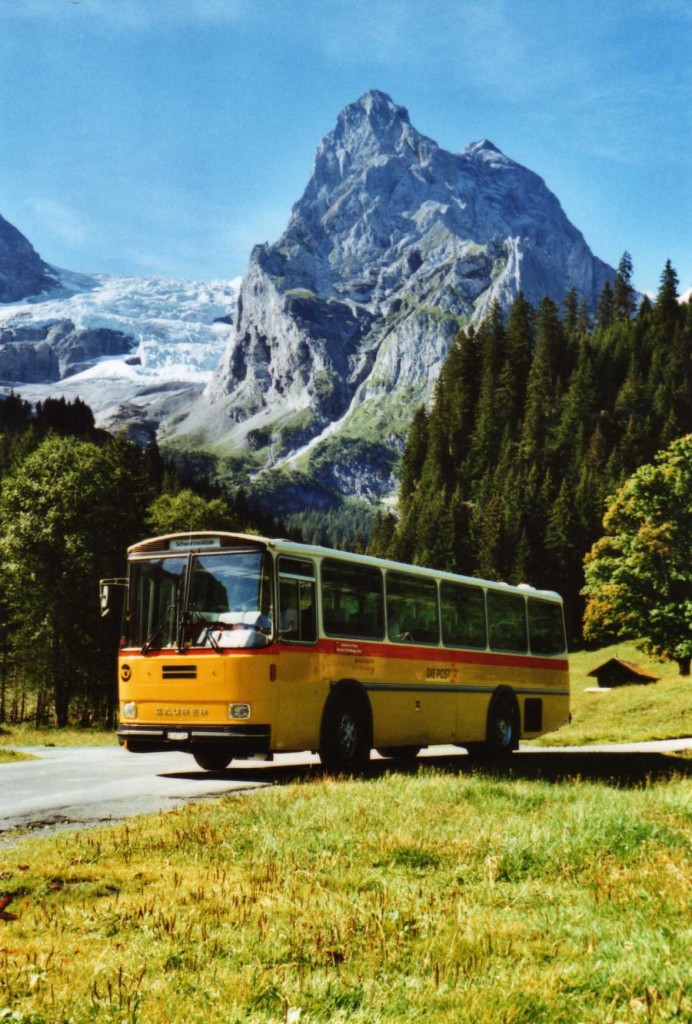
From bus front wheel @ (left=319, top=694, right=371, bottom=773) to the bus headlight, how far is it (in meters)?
1.52

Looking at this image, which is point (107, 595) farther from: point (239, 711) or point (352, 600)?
point (352, 600)

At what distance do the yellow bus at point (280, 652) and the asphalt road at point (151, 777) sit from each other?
0.64 meters

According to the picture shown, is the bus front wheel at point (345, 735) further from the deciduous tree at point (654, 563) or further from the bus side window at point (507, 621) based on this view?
the deciduous tree at point (654, 563)

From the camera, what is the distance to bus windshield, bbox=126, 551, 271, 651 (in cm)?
1404

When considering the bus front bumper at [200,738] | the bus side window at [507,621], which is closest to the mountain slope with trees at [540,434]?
the bus side window at [507,621]

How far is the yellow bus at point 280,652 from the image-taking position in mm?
13641

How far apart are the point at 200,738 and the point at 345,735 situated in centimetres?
254

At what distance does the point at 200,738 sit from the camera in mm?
13664

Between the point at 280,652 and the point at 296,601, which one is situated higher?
the point at 296,601

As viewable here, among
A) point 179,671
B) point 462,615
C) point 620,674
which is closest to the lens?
point 179,671

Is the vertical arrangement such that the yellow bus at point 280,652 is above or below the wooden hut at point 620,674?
above

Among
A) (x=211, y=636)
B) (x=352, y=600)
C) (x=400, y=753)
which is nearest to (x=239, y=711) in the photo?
(x=211, y=636)

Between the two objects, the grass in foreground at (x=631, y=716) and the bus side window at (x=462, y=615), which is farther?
the grass in foreground at (x=631, y=716)

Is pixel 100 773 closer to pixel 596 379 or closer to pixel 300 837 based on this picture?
pixel 300 837
